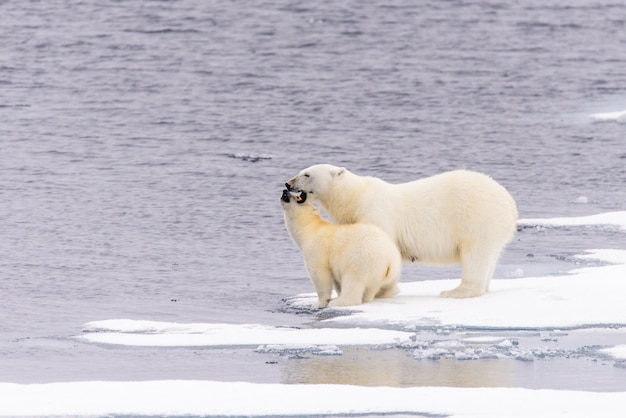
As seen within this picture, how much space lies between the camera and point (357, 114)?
20312 mm

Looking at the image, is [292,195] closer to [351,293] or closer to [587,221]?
[351,293]

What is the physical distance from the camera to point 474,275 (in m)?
9.17

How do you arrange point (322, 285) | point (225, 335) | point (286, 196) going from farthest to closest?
point (286, 196)
point (322, 285)
point (225, 335)

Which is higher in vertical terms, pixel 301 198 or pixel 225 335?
pixel 301 198

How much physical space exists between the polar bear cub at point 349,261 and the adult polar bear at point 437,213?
0.25m

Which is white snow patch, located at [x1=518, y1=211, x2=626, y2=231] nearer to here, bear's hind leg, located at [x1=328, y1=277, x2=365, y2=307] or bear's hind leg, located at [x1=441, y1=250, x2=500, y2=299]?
bear's hind leg, located at [x1=441, y1=250, x2=500, y2=299]

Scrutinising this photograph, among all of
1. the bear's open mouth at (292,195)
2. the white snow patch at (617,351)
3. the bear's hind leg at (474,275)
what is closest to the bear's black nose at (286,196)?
the bear's open mouth at (292,195)

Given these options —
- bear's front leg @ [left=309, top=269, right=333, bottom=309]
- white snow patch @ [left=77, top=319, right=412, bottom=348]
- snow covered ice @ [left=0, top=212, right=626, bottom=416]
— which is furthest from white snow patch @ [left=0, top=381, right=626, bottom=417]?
bear's front leg @ [left=309, top=269, right=333, bottom=309]

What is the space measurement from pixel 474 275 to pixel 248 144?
9.31 metres

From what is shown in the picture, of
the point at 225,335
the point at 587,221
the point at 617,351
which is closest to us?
the point at 617,351

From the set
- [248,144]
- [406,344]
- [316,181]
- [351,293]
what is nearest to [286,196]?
[316,181]

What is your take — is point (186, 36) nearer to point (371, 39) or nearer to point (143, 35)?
point (143, 35)

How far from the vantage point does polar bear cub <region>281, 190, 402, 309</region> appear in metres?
8.91

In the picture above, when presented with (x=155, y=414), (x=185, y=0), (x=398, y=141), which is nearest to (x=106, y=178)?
(x=398, y=141)
